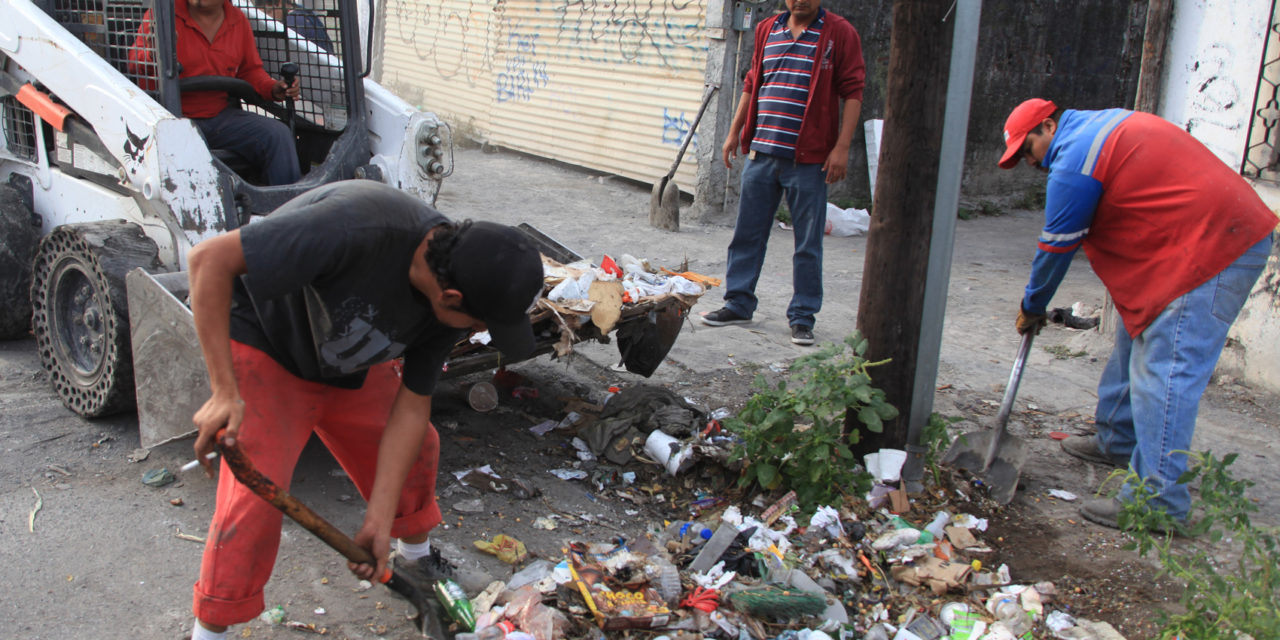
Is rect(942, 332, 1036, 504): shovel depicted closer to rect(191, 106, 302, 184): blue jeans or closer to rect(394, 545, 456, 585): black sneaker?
rect(394, 545, 456, 585): black sneaker

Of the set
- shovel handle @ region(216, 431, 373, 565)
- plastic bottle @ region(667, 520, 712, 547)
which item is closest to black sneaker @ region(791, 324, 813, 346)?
plastic bottle @ region(667, 520, 712, 547)

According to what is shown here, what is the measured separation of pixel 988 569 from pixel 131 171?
3720 mm

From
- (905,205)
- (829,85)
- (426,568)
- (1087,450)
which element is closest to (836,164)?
(829,85)

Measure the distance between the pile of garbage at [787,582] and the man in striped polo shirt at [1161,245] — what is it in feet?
2.14

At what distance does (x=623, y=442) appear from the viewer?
Result: 3926 millimetres

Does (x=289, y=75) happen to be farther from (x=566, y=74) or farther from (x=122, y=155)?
(x=566, y=74)

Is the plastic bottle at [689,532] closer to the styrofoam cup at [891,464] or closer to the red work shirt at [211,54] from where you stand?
the styrofoam cup at [891,464]

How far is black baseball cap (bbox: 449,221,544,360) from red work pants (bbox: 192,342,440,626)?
0.63 m

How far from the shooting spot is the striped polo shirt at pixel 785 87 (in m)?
5.46

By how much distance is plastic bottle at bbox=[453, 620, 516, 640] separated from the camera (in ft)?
8.61

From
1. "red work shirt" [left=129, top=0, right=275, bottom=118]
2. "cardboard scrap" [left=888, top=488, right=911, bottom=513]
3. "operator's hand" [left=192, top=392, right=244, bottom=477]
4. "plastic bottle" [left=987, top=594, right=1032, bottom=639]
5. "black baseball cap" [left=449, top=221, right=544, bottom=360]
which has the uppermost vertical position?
"red work shirt" [left=129, top=0, right=275, bottom=118]

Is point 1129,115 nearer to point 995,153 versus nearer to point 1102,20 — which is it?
point 995,153

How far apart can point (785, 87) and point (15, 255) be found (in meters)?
4.32

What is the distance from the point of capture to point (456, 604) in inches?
103
